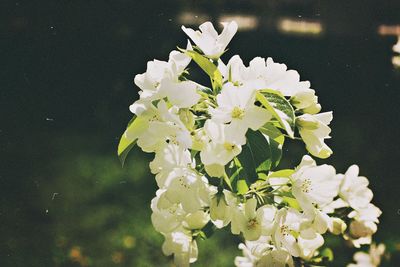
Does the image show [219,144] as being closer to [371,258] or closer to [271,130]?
[271,130]

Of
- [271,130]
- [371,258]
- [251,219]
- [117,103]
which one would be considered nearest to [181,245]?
[251,219]

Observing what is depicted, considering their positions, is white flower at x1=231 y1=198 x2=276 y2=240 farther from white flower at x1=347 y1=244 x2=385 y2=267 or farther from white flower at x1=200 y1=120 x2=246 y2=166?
white flower at x1=347 y1=244 x2=385 y2=267

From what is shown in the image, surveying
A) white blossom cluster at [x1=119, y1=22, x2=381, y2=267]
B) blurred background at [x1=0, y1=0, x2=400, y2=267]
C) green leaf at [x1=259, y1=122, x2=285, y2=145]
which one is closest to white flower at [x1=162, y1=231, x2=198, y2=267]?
white blossom cluster at [x1=119, y1=22, x2=381, y2=267]

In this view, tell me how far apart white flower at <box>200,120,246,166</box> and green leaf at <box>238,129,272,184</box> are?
60 millimetres

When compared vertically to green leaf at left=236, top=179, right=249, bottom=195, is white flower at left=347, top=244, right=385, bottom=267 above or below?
below

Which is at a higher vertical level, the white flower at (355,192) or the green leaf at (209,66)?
the green leaf at (209,66)

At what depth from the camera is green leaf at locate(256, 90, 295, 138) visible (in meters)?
0.97

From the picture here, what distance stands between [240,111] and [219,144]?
0.06 m

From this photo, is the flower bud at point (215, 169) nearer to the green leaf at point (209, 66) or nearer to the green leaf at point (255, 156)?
the green leaf at point (255, 156)

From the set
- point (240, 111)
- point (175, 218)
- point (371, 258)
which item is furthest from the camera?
point (371, 258)

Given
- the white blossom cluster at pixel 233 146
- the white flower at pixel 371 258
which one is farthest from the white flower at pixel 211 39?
the white flower at pixel 371 258

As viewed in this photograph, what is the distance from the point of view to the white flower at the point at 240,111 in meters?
0.98

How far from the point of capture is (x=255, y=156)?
1051mm

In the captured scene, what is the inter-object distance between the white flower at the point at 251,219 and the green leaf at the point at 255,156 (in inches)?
1.9
